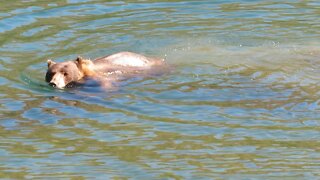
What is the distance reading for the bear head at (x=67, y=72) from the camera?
13.3 meters

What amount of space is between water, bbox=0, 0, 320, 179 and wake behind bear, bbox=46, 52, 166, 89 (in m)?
0.30

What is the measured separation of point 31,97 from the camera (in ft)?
41.0

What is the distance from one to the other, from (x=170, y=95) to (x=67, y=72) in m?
2.00

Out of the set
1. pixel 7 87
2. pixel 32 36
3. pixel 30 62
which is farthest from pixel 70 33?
pixel 7 87

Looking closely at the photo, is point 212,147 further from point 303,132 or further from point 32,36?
point 32,36

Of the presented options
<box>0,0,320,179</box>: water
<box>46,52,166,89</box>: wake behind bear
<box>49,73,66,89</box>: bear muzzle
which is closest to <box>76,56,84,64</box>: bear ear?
<box>46,52,166,89</box>: wake behind bear

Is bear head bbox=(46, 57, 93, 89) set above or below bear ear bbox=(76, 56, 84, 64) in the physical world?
below

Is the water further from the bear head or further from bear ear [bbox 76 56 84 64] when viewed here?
bear ear [bbox 76 56 84 64]

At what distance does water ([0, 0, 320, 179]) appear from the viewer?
924 centimetres

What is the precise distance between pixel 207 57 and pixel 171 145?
16.6 feet

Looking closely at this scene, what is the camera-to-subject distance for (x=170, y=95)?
1225 centimetres

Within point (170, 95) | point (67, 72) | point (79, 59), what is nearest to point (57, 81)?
point (67, 72)

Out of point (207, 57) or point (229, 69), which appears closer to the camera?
point (229, 69)

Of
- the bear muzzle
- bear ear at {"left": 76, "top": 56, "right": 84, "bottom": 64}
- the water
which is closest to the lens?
the water
